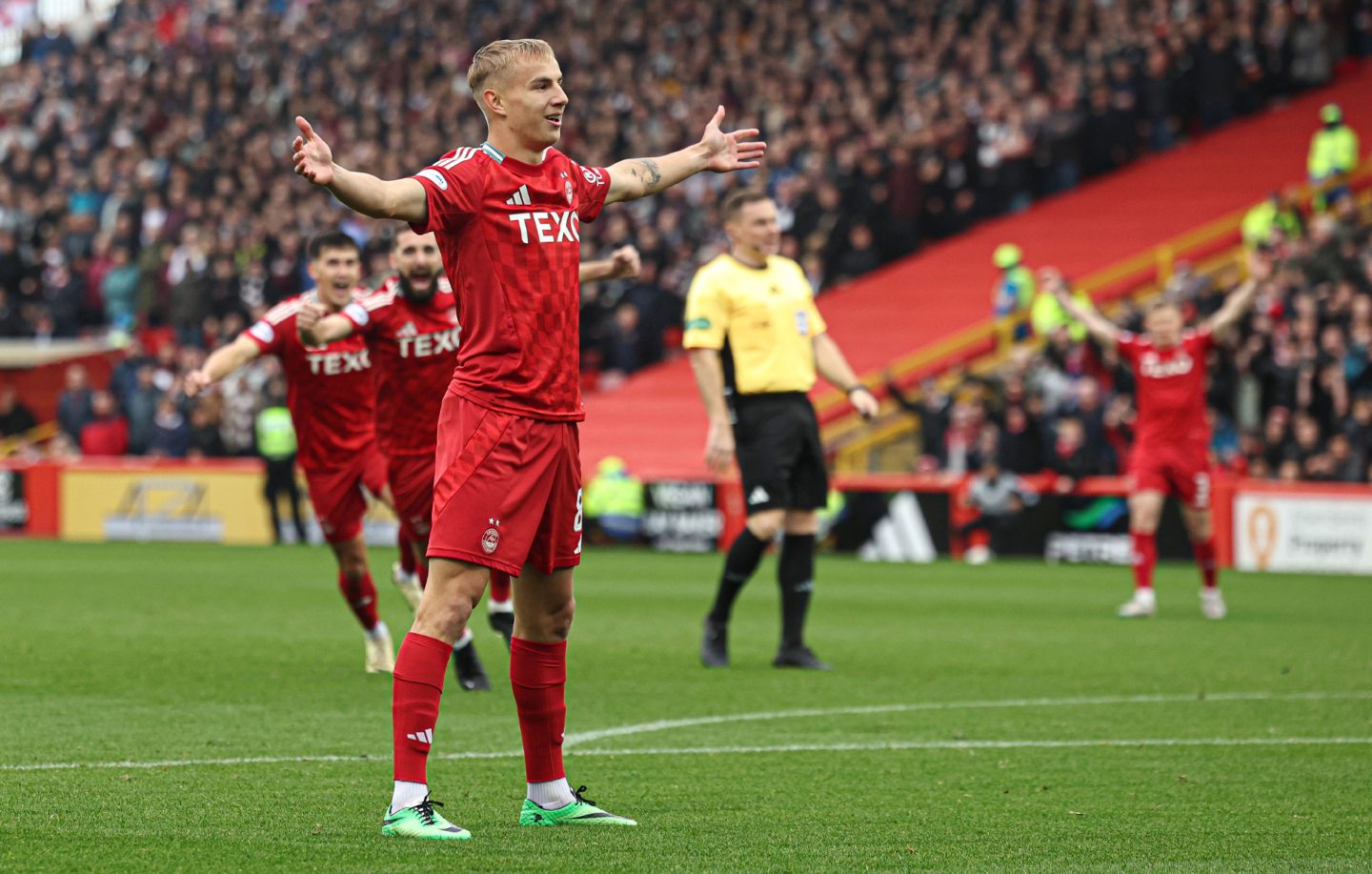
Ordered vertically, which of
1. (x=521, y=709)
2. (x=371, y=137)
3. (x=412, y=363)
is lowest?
(x=521, y=709)

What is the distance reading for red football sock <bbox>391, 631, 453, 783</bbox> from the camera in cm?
563

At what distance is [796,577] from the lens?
10805 mm

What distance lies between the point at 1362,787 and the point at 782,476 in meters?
4.25

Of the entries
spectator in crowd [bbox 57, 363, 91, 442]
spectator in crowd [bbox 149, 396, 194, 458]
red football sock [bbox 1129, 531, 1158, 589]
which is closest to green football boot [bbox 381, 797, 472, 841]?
red football sock [bbox 1129, 531, 1158, 589]

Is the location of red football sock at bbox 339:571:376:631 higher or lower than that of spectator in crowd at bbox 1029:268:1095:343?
lower

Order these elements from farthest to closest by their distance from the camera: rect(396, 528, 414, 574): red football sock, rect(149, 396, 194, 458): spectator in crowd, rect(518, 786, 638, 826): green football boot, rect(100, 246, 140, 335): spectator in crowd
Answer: rect(100, 246, 140, 335): spectator in crowd < rect(149, 396, 194, 458): spectator in crowd < rect(396, 528, 414, 574): red football sock < rect(518, 786, 638, 826): green football boot

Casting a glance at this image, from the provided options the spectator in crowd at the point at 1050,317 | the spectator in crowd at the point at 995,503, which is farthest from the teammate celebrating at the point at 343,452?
the spectator in crowd at the point at 1050,317

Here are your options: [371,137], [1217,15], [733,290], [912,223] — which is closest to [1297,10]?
Result: [1217,15]

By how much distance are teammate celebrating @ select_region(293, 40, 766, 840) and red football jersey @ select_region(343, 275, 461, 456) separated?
3.73 m

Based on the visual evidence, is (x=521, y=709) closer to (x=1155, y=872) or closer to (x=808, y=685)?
(x=1155, y=872)

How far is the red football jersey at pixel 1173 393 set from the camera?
14461 mm

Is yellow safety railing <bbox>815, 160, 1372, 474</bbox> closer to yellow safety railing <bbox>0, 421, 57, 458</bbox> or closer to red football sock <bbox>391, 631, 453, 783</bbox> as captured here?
yellow safety railing <bbox>0, 421, 57, 458</bbox>

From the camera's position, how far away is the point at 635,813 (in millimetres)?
6227

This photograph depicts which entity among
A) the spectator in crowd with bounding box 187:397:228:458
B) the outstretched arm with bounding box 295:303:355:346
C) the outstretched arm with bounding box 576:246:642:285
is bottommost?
the spectator in crowd with bounding box 187:397:228:458
